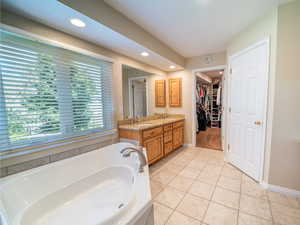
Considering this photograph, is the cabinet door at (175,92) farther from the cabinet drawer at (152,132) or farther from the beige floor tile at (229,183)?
the beige floor tile at (229,183)

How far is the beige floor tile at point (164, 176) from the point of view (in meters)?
→ 2.17

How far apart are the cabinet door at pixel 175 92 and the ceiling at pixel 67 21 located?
1.69 meters

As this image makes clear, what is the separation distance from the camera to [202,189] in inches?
76.0

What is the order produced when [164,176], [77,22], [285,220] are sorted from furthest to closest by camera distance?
[164,176]
[77,22]
[285,220]

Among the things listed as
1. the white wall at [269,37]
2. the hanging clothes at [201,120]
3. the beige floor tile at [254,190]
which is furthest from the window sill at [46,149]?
the hanging clothes at [201,120]

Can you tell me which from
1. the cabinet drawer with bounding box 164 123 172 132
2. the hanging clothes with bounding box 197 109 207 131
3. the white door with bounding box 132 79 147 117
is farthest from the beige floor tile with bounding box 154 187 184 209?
the hanging clothes with bounding box 197 109 207 131

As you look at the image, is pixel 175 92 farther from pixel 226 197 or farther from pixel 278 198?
pixel 278 198

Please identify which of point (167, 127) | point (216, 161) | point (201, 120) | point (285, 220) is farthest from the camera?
point (201, 120)

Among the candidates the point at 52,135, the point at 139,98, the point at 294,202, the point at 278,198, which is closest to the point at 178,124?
the point at 139,98

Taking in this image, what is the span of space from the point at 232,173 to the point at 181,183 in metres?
1.02

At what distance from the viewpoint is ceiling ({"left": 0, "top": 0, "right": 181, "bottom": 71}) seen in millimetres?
1228

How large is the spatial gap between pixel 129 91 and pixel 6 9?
6.35ft

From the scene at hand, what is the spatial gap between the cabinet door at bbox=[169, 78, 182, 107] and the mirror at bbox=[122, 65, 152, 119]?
80 cm

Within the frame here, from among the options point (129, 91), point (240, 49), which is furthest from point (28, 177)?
point (240, 49)
